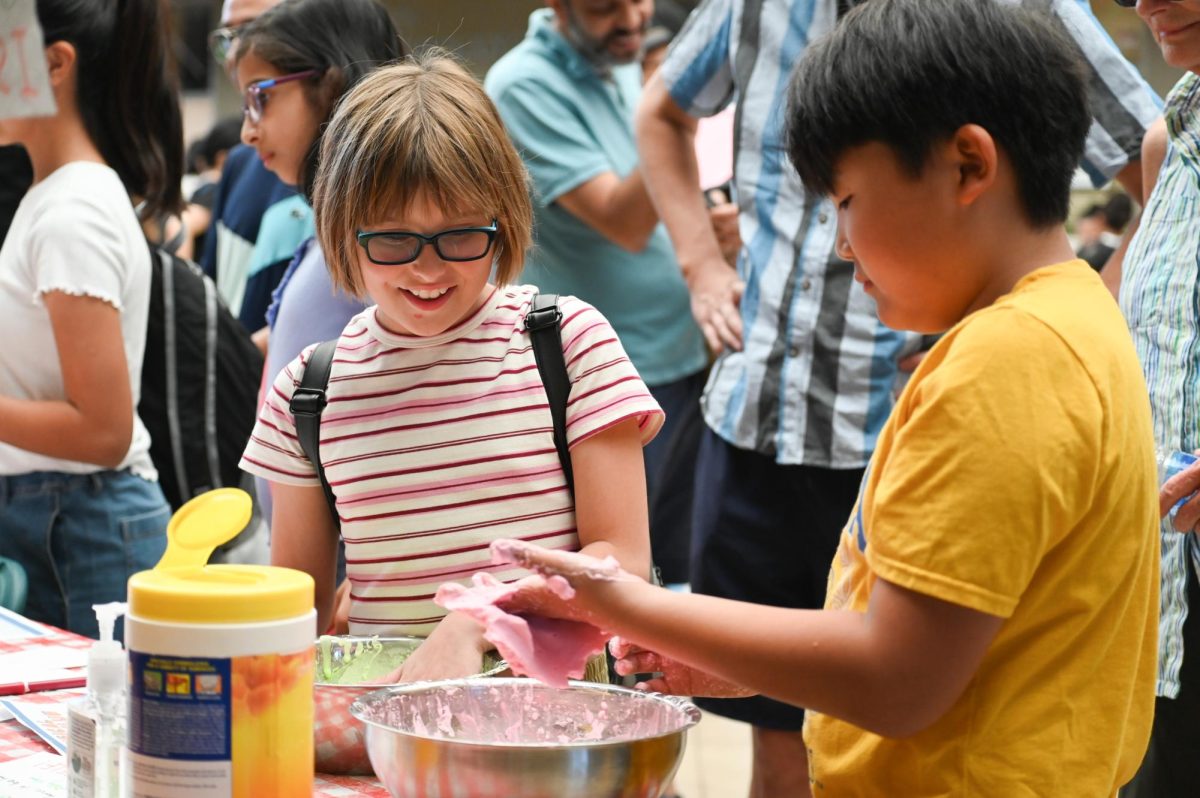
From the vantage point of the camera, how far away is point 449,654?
50.3 inches

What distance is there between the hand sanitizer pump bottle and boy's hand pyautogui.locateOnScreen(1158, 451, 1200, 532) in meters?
1.14

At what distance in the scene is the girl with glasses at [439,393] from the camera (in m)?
1.43

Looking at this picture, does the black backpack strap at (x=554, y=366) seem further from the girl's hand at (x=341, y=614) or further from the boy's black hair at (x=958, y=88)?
the boy's black hair at (x=958, y=88)

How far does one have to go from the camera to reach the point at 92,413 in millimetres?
2076

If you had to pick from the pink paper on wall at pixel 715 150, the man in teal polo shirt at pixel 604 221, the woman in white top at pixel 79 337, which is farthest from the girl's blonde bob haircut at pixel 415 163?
the pink paper on wall at pixel 715 150

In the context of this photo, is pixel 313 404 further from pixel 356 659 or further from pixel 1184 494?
pixel 1184 494

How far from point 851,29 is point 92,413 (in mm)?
1442

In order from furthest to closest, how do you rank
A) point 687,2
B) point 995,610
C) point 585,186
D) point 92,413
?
point 687,2 < point 585,186 < point 92,413 < point 995,610

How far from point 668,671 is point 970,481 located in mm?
364

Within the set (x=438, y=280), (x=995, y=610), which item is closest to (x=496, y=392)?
(x=438, y=280)

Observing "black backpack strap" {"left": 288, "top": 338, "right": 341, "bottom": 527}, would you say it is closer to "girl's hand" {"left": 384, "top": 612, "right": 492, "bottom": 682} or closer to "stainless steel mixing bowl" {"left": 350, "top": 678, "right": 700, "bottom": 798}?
"girl's hand" {"left": 384, "top": 612, "right": 492, "bottom": 682}

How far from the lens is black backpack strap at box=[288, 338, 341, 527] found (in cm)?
150

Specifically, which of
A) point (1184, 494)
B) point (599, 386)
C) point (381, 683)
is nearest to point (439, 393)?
point (599, 386)

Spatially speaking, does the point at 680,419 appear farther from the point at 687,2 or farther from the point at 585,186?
the point at 687,2
